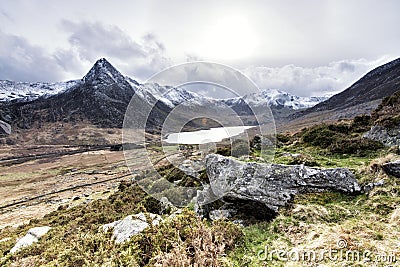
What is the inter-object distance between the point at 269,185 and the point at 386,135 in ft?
30.2

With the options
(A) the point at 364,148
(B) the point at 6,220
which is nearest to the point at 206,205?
(A) the point at 364,148

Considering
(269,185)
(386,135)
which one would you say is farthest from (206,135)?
(386,135)

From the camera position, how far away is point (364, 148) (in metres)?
12.1

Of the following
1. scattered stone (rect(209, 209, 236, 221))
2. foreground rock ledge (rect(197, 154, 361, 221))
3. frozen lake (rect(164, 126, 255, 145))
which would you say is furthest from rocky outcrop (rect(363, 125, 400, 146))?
scattered stone (rect(209, 209, 236, 221))

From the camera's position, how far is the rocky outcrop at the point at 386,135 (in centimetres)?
1186

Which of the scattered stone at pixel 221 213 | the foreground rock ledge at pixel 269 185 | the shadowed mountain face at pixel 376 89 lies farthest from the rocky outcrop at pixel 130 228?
the shadowed mountain face at pixel 376 89

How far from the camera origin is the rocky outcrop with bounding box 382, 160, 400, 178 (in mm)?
7834

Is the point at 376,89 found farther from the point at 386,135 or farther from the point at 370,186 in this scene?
the point at 370,186

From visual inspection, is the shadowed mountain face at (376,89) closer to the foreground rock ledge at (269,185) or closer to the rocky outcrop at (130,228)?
the foreground rock ledge at (269,185)

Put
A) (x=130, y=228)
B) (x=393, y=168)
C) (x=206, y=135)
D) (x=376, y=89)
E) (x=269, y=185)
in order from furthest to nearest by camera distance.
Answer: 1. (x=376, y=89)
2. (x=206, y=135)
3. (x=269, y=185)
4. (x=393, y=168)
5. (x=130, y=228)

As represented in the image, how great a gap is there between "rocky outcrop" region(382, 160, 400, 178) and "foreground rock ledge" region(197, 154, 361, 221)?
1.15 meters

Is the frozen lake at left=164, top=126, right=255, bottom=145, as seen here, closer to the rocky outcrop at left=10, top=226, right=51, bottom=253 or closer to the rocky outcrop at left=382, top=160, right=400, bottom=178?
the rocky outcrop at left=382, top=160, right=400, bottom=178

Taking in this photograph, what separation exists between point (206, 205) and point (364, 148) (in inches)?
365

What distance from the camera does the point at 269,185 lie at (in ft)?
27.8
